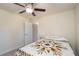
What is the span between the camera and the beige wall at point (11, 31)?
1284 millimetres

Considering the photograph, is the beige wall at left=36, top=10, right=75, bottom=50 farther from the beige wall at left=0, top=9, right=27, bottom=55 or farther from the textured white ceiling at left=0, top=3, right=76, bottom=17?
the beige wall at left=0, top=9, right=27, bottom=55

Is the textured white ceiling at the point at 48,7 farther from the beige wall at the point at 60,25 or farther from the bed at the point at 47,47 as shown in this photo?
the bed at the point at 47,47

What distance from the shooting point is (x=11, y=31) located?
1.33 metres

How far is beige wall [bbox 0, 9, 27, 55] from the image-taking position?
128cm

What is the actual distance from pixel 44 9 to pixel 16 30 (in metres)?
0.49

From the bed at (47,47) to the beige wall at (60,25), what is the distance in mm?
80

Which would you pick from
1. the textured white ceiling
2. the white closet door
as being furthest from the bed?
the textured white ceiling

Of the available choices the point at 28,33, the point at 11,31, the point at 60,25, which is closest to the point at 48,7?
the point at 60,25

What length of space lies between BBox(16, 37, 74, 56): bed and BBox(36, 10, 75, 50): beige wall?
8cm

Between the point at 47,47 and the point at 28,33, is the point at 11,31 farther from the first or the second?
the point at 47,47

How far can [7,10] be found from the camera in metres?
1.28

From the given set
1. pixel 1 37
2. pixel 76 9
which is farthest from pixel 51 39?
pixel 1 37

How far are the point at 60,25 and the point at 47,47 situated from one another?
1.15 ft

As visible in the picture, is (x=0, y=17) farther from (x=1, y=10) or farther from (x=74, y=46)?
(x=74, y=46)
